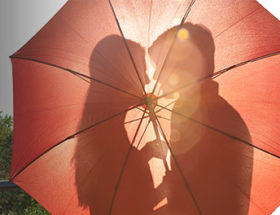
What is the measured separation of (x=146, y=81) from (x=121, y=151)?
0.61m

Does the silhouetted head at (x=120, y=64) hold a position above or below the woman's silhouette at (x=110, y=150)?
above

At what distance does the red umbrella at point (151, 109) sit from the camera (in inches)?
65.4

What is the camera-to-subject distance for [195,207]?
5.89 feet

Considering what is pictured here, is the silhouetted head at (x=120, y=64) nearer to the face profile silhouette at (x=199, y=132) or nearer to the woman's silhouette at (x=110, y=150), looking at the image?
the woman's silhouette at (x=110, y=150)

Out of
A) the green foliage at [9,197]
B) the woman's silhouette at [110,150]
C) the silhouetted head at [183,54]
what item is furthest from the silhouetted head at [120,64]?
the green foliage at [9,197]

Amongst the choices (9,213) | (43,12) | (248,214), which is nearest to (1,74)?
(43,12)

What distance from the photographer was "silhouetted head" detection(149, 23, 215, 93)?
5.35ft

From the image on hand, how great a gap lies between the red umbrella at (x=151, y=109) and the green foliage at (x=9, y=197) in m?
6.17

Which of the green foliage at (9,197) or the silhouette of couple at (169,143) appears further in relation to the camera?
the green foliage at (9,197)

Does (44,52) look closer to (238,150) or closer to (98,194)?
(98,194)

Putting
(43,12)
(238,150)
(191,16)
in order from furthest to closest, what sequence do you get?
(43,12)
(238,150)
(191,16)

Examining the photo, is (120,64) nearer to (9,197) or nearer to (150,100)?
(150,100)

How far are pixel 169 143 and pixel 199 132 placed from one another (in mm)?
263

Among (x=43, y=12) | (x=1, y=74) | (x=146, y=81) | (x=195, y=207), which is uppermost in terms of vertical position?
(x=43, y=12)
